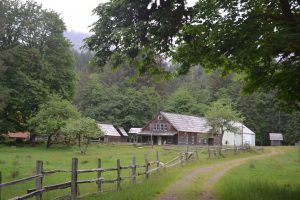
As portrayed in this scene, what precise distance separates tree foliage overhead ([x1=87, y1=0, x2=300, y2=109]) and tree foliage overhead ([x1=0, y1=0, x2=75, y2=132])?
40.8 m

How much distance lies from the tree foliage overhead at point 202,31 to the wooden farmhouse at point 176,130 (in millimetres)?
62576

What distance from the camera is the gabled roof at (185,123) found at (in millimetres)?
79188

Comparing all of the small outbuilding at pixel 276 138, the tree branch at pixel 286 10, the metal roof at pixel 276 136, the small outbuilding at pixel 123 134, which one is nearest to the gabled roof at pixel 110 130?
the small outbuilding at pixel 123 134

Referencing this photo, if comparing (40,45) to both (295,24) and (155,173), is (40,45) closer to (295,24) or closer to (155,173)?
(155,173)

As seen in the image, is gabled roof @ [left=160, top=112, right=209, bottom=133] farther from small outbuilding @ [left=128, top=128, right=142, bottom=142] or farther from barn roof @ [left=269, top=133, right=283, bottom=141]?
barn roof @ [left=269, top=133, right=283, bottom=141]

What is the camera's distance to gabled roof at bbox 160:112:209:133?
79188mm

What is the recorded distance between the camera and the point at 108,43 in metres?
14.8

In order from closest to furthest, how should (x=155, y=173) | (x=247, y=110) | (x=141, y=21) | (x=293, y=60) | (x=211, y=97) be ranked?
(x=141, y=21) → (x=293, y=60) → (x=155, y=173) → (x=247, y=110) → (x=211, y=97)

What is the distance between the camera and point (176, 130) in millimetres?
78438

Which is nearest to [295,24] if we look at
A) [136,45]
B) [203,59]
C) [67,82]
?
[203,59]

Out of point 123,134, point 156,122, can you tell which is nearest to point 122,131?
point 123,134

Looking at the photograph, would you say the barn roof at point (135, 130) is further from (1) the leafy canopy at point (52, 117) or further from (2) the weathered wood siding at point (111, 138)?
(1) the leafy canopy at point (52, 117)

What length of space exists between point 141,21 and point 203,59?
12.0ft

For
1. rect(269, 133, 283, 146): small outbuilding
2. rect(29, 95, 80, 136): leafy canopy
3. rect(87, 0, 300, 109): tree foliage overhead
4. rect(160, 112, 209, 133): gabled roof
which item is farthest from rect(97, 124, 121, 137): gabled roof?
rect(87, 0, 300, 109): tree foliage overhead
